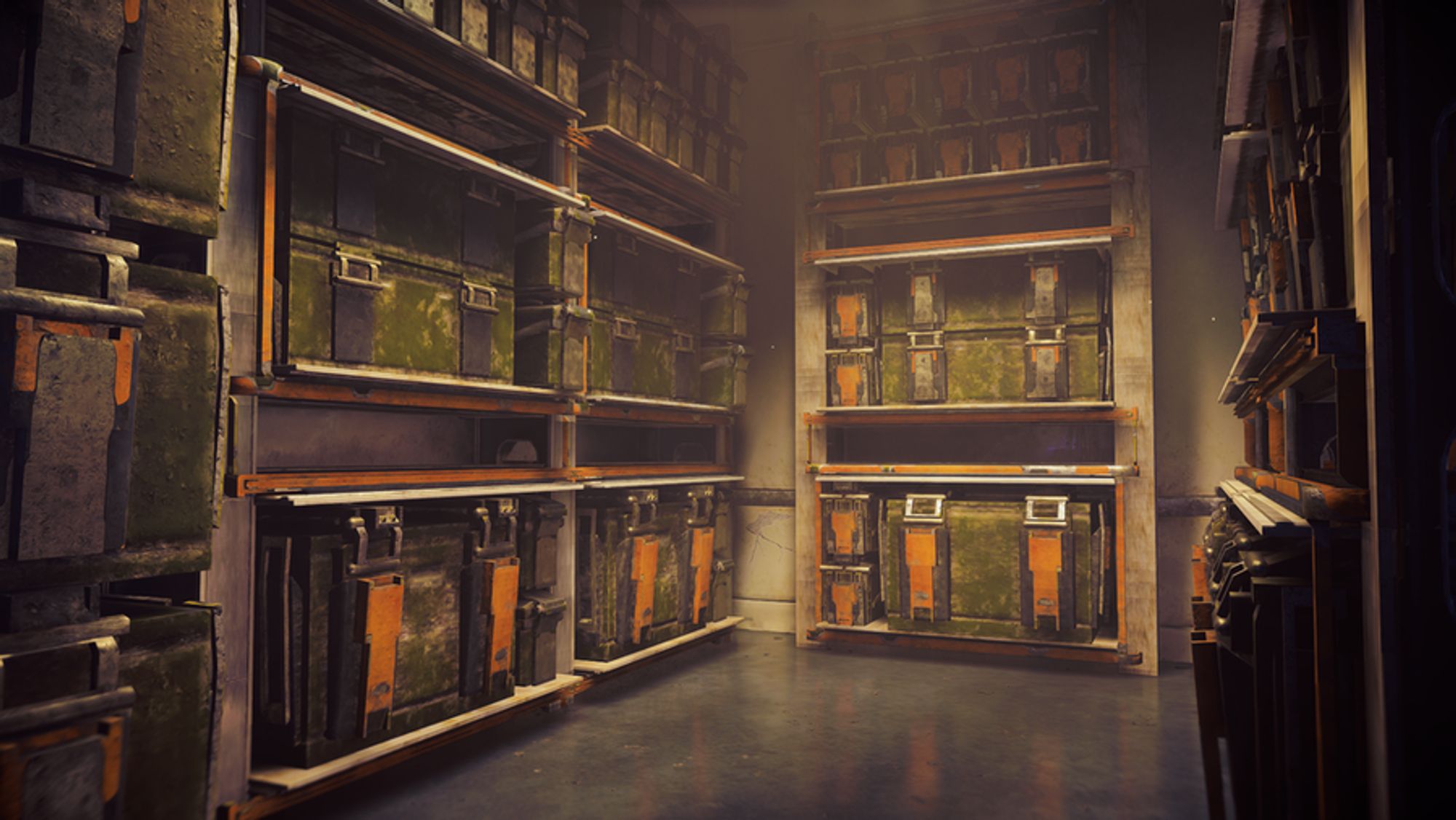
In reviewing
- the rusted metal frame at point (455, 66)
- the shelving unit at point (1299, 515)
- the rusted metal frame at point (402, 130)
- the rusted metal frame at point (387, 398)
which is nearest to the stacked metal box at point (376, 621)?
the rusted metal frame at point (387, 398)

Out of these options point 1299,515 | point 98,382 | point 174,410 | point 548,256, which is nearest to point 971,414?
point 548,256

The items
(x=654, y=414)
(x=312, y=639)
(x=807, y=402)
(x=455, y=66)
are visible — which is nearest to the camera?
(x=312, y=639)

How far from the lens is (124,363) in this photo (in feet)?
8.72

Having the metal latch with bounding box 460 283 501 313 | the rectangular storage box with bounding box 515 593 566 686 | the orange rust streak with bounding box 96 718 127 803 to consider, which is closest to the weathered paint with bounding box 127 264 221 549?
the orange rust streak with bounding box 96 718 127 803

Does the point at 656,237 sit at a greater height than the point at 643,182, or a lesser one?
lesser

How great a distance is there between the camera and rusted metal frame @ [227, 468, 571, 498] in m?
3.56

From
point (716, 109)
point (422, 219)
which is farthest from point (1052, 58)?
point (422, 219)

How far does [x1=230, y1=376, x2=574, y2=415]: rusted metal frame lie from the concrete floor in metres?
1.64

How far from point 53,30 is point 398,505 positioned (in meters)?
2.31

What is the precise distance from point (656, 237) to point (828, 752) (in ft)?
11.0

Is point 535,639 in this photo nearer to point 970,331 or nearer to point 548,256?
point 548,256

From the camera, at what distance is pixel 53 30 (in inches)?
98.9

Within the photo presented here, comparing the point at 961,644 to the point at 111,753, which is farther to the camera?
the point at 961,644

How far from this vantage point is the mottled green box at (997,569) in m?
6.43
